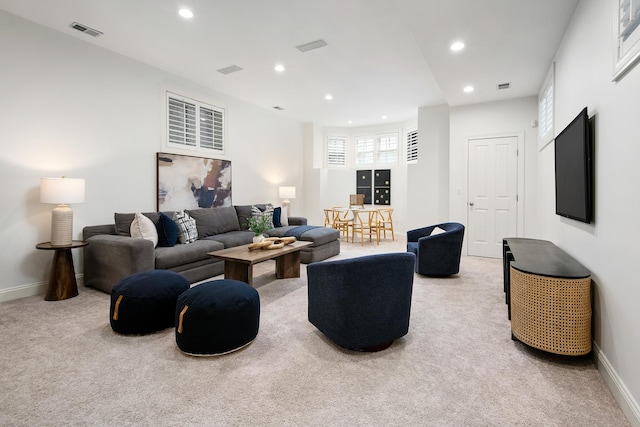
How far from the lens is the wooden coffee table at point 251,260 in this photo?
3.32 m

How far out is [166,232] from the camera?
3.95m

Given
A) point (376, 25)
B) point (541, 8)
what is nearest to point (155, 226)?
point (376, 25)

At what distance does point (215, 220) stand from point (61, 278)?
2.09m

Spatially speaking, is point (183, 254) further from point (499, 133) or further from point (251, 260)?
point (499, 133)

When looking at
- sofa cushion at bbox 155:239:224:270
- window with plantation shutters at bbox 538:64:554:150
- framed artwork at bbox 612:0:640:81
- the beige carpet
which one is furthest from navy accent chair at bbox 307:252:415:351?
window with plantation shutters at bbox 538:64:554:150

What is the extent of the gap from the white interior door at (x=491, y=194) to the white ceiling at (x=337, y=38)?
830 mm

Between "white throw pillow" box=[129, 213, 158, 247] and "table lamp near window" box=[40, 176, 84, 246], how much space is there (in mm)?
594

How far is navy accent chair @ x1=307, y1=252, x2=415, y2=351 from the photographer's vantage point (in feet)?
6.70

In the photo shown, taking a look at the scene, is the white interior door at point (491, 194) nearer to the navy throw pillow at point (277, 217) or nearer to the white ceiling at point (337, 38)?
the white ceiling at point (337, 38)

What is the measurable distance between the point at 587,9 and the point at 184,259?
4.45 m

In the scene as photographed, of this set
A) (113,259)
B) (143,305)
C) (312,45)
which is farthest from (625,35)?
(113,259)

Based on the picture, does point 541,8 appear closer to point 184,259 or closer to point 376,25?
point 376,25

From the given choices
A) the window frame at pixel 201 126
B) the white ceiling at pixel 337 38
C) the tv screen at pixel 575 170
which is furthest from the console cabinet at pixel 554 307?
the window frame at pixel 201 126

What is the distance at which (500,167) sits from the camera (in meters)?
5.23
